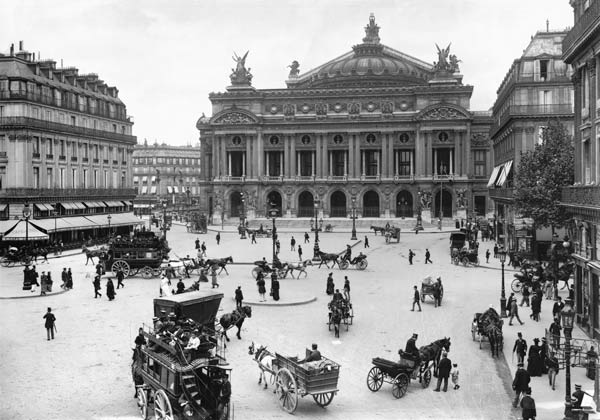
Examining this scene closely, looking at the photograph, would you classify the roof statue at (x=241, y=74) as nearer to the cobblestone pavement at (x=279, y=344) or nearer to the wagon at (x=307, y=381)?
the cobblestone pavement at (x=279, y=344)

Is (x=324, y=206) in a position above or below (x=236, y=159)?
below

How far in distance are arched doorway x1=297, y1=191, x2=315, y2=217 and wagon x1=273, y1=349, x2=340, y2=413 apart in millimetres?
80948

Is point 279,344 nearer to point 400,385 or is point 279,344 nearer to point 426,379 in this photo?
point 426,379

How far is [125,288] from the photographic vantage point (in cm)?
3641

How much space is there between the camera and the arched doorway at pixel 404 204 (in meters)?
96.3

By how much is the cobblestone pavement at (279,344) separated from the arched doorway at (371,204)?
5305cm

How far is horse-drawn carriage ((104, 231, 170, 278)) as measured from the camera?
40031mm

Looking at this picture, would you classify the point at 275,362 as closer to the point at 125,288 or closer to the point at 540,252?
the point at 125,288


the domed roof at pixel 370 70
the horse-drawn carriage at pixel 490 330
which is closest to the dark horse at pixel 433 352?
the horse-drawn carriage at pixel 490 330

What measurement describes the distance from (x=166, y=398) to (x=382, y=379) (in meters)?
6.44

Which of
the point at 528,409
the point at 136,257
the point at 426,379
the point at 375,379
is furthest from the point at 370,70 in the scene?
the point at 528,409

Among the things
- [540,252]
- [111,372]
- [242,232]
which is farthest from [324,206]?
[111,372]

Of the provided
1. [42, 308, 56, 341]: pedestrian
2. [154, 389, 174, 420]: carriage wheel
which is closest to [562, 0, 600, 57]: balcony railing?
[154, 389, 174, 420]: carriage wheel

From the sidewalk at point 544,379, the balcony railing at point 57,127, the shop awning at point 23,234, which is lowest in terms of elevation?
the sidewalk at point 544,379
